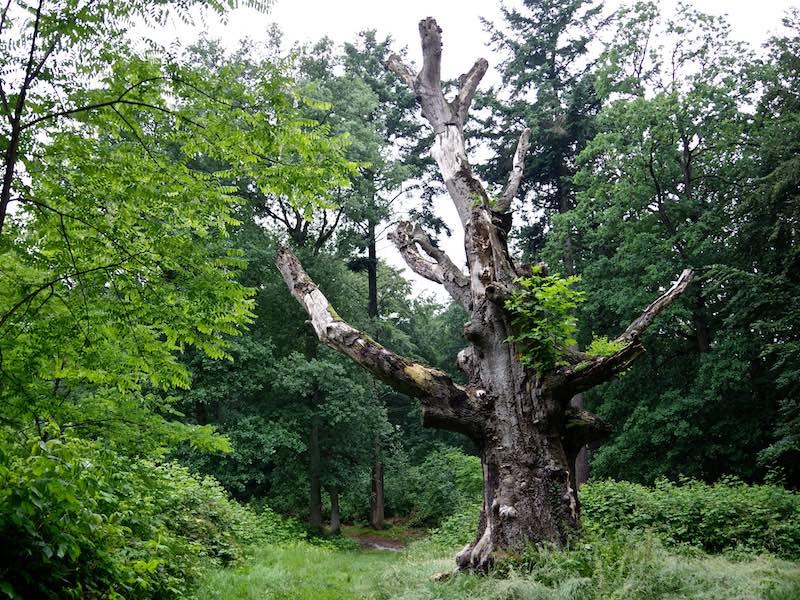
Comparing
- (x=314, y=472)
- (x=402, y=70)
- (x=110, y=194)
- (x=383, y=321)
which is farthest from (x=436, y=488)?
(x=110, y=194)

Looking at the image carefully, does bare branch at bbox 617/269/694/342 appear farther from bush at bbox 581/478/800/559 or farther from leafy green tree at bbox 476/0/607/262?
leafy green tree at bbox 476/0/607/262

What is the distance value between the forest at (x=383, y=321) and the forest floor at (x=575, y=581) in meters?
0.06

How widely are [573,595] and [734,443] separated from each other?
46.6ft

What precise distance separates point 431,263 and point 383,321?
13.6 metres

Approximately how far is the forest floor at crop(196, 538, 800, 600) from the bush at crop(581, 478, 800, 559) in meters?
1.46

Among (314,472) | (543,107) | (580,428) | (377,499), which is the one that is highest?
(543,107)

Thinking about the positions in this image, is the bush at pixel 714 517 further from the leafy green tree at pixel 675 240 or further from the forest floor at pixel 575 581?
the leafy green tree at pixel 675 240

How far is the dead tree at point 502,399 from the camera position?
261 inches

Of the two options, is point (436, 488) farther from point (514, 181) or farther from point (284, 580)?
point (514, 181)

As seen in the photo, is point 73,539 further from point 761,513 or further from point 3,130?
point 761,513

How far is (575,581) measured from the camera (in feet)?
16.6

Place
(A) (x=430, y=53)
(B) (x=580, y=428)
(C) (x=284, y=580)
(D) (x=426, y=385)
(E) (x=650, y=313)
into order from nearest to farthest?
(D) (x=426, y=385)
(B) (x=580, y=428)
(E) (x=650, y=313)
(C) (x=284, y=580)
(A) (x=430, y=53)

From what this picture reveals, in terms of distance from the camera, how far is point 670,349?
19.7 metres

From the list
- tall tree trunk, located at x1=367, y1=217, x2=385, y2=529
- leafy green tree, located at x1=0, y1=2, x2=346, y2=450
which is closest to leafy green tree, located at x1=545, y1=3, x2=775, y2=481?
tall tree trunk, located at x1=367, y1=217, x2=385, y2=529
